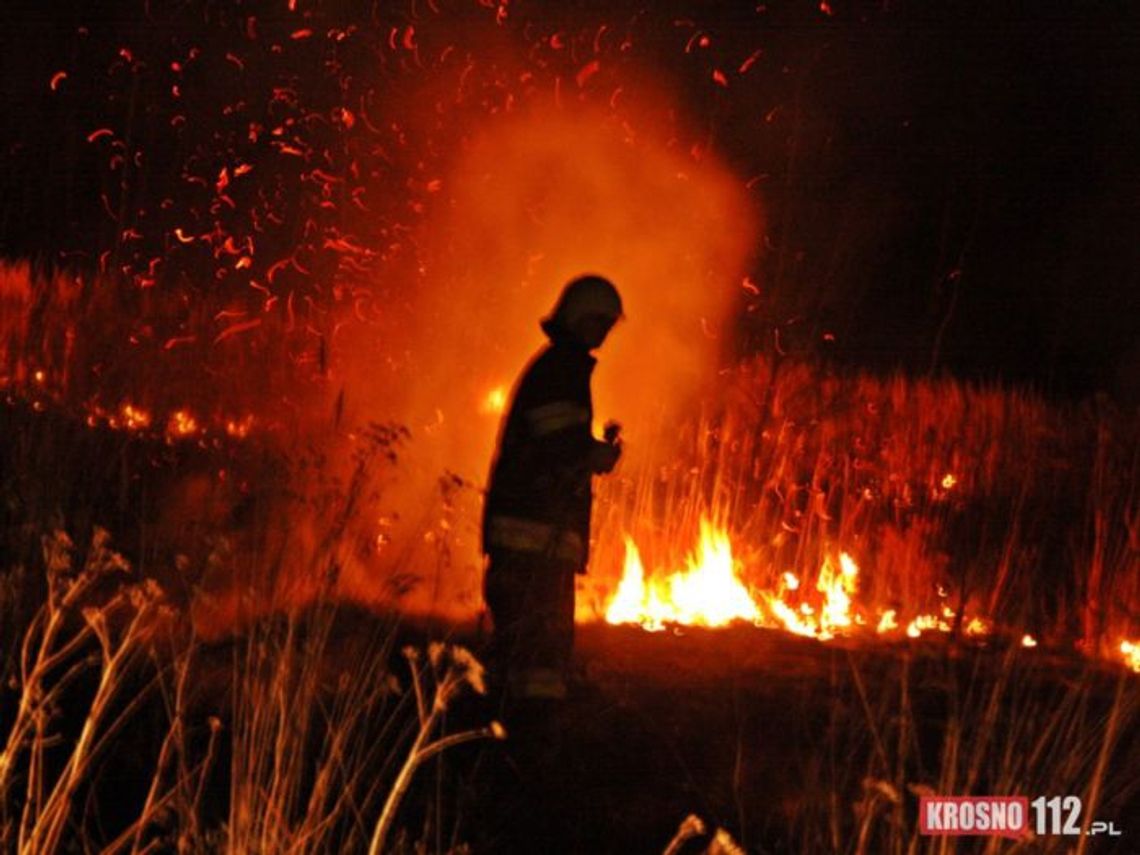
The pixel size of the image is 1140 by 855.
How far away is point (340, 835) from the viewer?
4254 millimetres

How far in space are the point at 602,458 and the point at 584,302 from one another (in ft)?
2.14

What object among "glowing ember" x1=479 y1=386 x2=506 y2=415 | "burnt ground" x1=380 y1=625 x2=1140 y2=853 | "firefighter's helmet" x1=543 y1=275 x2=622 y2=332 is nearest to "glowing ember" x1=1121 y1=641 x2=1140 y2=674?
"burnt ground" x1=380 y1=625 x2=1140 y2=853

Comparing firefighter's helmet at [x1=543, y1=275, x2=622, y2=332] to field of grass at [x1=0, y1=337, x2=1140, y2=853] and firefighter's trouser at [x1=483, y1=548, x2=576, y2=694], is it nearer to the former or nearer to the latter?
firefighter's trouser at [x1=483, y1=548, x2=576, y2=694]

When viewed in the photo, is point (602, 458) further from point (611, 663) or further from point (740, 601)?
point (740, 601)

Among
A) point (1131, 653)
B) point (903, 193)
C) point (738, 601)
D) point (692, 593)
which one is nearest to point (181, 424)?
point (692, 593)

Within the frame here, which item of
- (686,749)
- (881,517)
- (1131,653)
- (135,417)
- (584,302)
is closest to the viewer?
(584,302)

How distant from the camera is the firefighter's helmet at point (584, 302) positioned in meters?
5.53

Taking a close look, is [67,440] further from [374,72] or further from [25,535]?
[374,72]

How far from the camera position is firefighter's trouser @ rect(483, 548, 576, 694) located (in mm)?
5395

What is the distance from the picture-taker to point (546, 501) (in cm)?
546

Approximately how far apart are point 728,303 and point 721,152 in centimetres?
217

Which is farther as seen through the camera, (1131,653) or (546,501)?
(1131,653)

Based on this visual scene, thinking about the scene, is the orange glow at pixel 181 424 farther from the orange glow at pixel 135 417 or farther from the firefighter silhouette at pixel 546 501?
the firefighter silhouette at pixel 546 501

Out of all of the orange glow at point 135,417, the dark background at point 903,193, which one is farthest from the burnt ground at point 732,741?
the dark background at point 903,193
